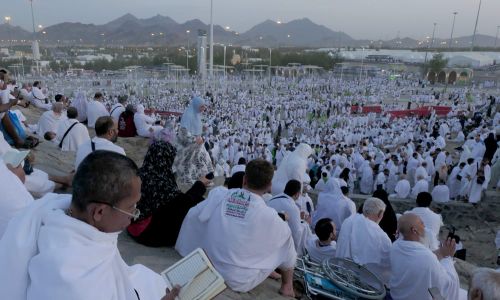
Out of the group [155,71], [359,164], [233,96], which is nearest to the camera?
[359,164]

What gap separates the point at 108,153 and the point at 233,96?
31.1 m

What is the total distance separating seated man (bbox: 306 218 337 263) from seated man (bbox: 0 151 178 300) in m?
2.40

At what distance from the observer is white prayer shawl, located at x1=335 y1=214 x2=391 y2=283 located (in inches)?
130

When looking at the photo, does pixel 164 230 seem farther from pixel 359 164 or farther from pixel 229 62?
pixel 229 62

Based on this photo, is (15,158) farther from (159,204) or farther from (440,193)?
(440,193)

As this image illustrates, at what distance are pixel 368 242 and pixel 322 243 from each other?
0.47m

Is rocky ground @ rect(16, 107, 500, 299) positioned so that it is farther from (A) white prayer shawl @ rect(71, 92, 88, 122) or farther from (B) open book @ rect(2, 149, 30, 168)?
(B) open book @ rect(2, 149, 30, 168)

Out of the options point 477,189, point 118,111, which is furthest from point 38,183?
point 477,189

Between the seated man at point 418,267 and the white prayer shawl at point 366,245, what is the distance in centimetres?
25

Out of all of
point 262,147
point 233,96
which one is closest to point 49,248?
point 262,147

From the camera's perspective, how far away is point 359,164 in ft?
37.9

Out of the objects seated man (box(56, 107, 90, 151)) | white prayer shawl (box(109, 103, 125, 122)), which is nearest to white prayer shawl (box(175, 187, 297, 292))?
seated man (box(56, 107, 90, 151))

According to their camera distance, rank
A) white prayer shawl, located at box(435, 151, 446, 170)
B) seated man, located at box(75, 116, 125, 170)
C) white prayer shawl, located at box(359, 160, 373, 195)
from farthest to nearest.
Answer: white prayer shawl, located at box(435, 151, 446, 170), white prayer shawl, located at box(359, 160, 373, 195), seated man, located at box(75, 116, 125, 170)

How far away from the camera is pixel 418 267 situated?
2863mm
